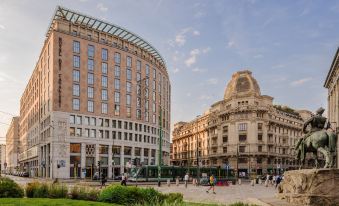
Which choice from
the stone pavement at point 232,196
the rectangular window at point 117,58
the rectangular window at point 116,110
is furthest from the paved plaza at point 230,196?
the rectangular window at point 117,58

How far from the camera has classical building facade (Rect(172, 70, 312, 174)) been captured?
102 metres

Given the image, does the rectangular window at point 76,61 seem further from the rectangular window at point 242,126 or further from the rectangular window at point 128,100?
the rectangular window at point 242,126

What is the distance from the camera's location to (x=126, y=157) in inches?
3351

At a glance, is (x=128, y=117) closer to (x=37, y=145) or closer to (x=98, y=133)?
(x=98, y=133)

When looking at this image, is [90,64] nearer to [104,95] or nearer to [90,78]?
[90,78]

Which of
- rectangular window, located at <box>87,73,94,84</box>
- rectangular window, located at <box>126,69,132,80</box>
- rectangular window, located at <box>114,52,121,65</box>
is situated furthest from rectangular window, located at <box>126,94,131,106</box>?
rectangular window, located at <box>87,73,94,84</box>

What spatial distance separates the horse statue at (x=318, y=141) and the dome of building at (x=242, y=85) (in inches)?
3526

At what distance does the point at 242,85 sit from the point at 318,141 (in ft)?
317

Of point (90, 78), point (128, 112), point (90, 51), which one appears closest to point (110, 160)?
point (128, 112)

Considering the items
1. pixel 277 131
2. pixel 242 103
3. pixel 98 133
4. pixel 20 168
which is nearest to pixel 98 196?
pixel 98 133

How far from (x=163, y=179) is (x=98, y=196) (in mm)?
44666

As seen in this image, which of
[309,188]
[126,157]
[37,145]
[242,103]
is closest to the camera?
[309,188]

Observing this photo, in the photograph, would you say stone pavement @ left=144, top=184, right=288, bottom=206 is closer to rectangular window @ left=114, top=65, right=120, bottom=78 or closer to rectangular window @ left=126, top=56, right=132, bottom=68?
rectangular window @ left=114, top=65, right=120, bottom=78

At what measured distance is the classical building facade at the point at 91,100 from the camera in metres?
75.1
